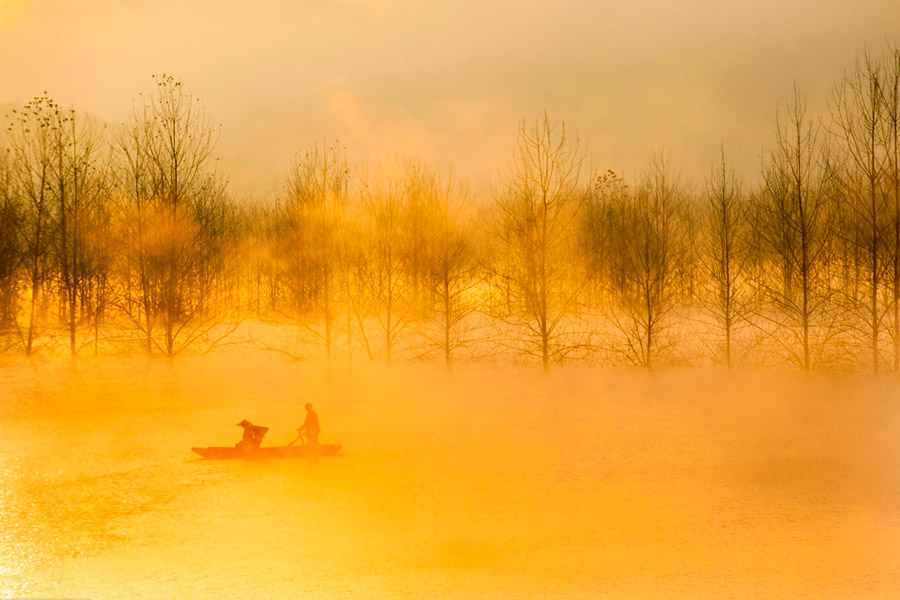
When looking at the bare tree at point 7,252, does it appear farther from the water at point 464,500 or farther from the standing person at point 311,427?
the standing person at point 311,427

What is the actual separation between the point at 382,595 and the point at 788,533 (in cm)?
540

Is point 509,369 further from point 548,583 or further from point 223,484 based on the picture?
point 548,583

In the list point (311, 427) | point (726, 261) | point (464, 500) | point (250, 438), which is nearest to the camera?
point (464, 500)

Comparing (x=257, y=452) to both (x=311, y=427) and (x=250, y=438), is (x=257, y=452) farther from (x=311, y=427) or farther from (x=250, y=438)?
(x=311, y=427)

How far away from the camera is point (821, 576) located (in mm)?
9062

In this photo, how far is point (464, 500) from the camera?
12.6 meters

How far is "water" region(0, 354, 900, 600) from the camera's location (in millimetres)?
9070

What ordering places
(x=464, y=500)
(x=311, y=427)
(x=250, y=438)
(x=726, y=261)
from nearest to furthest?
(x=464, y=500) → (x=311, y=427) → (x=250, y=438) → (x=726, y=261)

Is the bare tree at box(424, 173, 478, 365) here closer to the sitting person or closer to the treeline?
the treeline

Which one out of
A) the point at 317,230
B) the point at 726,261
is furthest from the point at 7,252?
the point at 726,261

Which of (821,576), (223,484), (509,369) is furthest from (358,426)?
(509,369)

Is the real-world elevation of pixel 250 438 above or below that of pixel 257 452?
above

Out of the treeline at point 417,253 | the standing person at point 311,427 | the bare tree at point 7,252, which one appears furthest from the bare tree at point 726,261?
the bare tree at point 7,252

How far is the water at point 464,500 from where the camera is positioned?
907cm
